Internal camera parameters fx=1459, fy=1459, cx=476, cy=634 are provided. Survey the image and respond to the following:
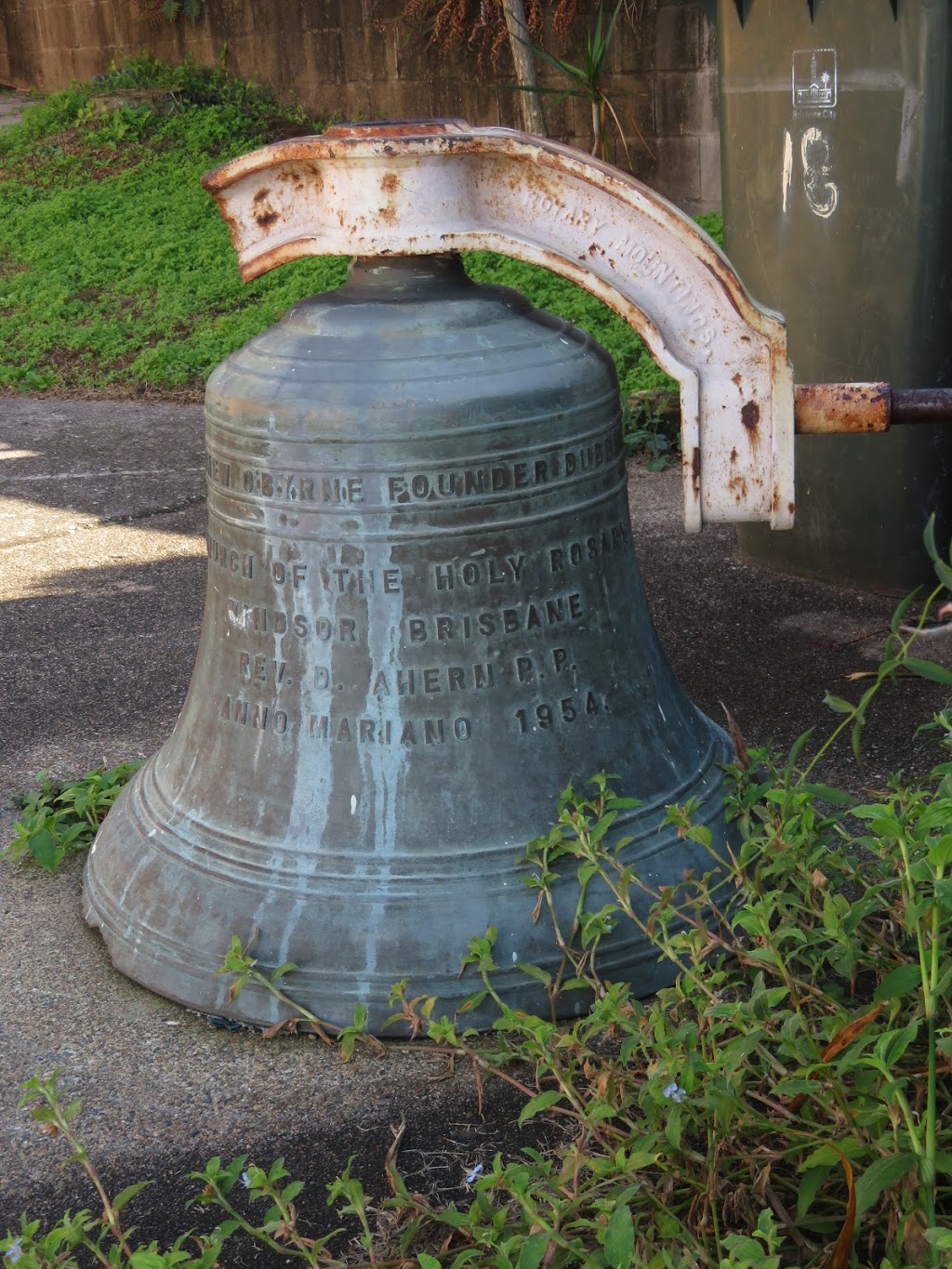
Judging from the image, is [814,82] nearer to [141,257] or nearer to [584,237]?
[584,237]

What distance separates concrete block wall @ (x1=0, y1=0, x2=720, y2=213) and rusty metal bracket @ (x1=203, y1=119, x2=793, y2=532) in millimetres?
5814

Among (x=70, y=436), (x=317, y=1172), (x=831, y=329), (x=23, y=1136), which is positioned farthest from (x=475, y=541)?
(x=70, y=436)

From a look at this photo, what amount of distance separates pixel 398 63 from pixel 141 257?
6.57 feet

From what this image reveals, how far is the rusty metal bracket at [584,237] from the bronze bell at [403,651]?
120mm

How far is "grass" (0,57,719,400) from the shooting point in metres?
6.90

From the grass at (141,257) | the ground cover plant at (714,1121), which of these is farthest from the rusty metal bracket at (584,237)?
the grass at (141,257)

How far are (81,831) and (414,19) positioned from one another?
23.3ft

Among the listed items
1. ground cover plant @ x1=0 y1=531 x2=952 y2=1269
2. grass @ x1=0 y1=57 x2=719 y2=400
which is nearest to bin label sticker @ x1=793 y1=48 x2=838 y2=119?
grass @ x1=0 y1=57 x2=719 y2=400

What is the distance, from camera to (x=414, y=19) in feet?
28.2

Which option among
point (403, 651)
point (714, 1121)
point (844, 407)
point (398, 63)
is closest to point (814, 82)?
point (844, 407)

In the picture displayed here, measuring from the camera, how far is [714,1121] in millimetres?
1578

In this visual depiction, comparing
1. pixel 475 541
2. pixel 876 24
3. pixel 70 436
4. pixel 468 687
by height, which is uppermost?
pixel 876 24

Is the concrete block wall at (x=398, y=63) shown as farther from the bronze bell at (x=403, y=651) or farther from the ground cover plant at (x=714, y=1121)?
the ground cover plant at (x=714, y=1121)

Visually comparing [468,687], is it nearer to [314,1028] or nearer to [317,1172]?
[314,1028]
